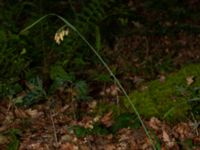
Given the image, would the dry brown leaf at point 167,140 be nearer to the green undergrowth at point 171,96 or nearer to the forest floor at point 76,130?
the forest floor at point 76,130

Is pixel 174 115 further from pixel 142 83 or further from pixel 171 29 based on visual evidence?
pixel 171 29

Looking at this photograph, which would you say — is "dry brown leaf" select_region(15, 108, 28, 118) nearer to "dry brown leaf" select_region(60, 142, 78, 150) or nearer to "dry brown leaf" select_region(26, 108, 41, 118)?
"dry brown leaf" select_region(26, 108, 41, 118)

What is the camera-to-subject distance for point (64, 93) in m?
4.59

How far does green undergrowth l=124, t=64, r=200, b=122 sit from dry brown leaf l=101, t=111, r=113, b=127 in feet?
0.73

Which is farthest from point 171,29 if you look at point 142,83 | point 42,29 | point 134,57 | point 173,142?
point 173,142

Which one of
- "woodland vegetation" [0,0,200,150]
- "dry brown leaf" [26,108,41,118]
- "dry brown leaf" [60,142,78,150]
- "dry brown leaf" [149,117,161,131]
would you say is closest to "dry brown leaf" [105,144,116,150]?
"woodland vegetation" [0,0,200,150]

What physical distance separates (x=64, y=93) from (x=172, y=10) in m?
2.76

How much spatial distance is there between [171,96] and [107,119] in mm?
718

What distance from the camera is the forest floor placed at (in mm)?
3762

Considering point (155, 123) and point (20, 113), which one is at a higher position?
point (20, 113)

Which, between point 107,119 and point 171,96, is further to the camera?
point 171,96

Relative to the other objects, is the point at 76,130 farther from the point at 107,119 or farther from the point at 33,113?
the point at 33,113

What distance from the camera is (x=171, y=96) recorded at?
426 cm

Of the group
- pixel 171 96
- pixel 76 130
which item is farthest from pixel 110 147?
pixel 171 96
